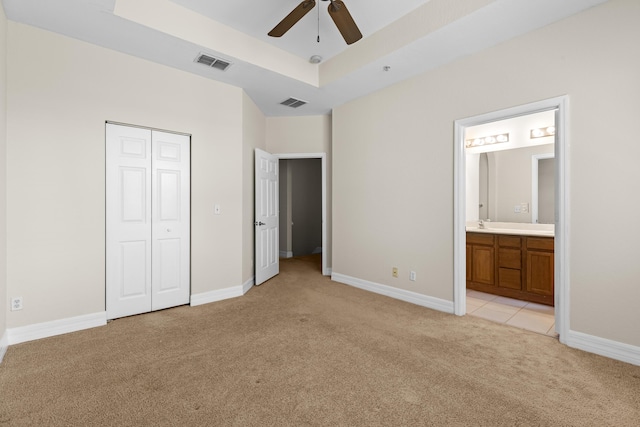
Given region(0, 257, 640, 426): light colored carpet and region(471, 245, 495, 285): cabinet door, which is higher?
region(471, 245, 495, 285): cabinet door

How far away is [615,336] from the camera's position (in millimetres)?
2252

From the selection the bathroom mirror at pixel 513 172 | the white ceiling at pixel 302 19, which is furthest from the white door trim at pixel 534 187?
the white ceiling at pixel 302 19

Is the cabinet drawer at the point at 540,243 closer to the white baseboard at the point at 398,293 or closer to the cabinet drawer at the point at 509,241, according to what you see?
the cabinet drawer at the point at 509,241

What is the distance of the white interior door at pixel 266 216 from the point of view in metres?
4.34

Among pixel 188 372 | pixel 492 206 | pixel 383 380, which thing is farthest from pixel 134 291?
pixel 492 206

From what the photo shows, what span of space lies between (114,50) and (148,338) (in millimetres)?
2850

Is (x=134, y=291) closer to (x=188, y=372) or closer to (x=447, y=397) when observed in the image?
(x=188, y=372)

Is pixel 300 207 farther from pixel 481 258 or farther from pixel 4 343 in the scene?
pixel 4 343

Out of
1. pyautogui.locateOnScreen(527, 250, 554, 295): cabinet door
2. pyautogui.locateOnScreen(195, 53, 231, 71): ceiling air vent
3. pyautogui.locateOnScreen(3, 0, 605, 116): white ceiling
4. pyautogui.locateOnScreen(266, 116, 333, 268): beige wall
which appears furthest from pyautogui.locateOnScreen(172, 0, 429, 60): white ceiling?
pyautogui.locateOnScreen(527, 250, 554, 295): cabinet door

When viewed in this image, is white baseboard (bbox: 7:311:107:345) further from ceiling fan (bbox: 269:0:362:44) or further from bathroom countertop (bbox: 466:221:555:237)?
bathroom countertop (bbox: 466:221:555:237)

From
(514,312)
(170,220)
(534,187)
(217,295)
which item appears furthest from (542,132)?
(170,220)

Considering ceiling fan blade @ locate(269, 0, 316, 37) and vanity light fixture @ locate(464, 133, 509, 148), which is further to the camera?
vanity light fixture @ locate(464, 133, 509, 148)

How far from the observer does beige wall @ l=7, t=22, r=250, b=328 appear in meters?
2.52

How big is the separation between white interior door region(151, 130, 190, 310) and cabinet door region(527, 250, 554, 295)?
416 centimetres
